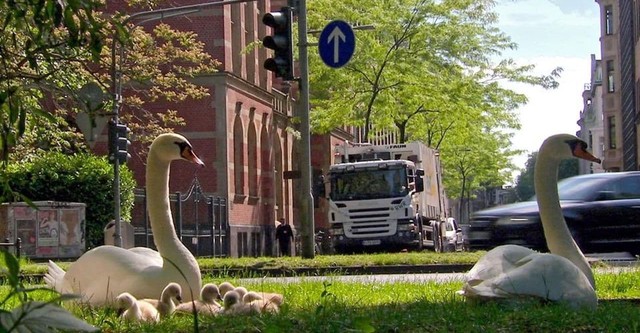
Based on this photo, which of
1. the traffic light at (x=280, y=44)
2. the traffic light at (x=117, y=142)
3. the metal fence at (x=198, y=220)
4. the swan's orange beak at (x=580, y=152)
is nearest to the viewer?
the swan's orange beak at (x=580, y=152)

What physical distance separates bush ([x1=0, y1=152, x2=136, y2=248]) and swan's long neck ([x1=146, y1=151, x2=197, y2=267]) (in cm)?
2558

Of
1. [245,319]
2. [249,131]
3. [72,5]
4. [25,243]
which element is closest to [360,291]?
[245,319]

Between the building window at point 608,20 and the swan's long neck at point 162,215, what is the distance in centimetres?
7777

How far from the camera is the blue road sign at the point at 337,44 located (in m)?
21.4

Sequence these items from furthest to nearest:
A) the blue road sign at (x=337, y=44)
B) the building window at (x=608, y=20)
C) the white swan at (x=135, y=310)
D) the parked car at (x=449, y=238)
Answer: the building window at (x=608, y=20)
the parked car at (x=449, y=238)
the blue road sign at (x=337, y=44)
the white swan at (x=135, y=310)

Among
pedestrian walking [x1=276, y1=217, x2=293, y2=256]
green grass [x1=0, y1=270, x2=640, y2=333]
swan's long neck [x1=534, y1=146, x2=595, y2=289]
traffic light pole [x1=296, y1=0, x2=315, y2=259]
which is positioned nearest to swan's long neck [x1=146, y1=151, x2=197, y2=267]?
green grass [x1=0, y1=270, x2=640, y2=333]

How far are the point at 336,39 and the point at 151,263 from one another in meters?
14.3

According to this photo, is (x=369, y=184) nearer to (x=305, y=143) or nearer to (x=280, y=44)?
(x=305, y=143)

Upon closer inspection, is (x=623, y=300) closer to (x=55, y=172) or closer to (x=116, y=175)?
(x=116, y=175)

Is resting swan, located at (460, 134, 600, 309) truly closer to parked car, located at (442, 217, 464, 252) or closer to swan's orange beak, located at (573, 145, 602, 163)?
swan's orange beak, located at (573, 145, 602, 163)

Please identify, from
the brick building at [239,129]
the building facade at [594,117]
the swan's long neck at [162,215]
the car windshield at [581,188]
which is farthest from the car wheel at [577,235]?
the building facade at [594,117]

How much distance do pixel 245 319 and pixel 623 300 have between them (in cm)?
357

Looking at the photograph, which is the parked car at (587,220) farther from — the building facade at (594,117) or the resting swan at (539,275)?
the building facade at (594,117)

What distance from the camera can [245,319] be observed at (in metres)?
5.76
